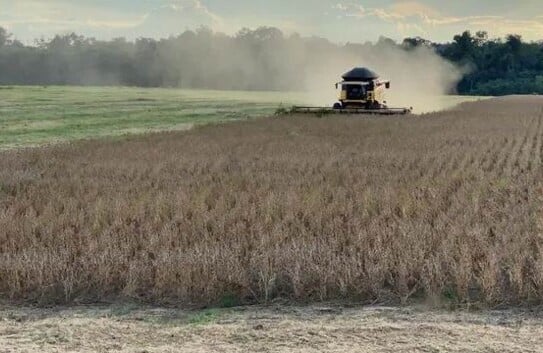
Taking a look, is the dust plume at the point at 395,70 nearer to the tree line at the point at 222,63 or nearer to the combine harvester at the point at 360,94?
the tree line at the point at 222,63

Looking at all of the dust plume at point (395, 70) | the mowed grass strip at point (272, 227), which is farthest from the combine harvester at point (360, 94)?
the dust plume at point (395, 70)

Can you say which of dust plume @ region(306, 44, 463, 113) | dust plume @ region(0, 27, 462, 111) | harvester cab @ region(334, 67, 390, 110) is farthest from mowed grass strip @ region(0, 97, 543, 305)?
dust plume @ region(0, 27, 462, 111)

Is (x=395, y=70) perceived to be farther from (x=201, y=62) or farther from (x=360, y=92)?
(x=360, y=92)

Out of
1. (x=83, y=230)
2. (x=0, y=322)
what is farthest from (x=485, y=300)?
(x=83, y=230)

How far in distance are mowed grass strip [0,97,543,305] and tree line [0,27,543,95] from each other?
84337 millimetres

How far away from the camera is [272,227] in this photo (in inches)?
342

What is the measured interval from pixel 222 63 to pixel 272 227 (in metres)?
106

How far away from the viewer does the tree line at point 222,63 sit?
10831cm

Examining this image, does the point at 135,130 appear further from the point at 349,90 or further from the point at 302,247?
the point at 302,247

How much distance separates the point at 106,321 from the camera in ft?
18.5

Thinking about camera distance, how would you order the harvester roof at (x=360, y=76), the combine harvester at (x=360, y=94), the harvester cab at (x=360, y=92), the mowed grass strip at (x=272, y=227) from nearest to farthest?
the mowed grass strip at (x=272, y=227) < the combine harvester at (x=360, y=94) < the harvester cab at (x=360, y=92) < the harvester roof at (x=360, y=76)

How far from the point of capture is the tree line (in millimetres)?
108312

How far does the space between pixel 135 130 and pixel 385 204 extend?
2187 centimetres

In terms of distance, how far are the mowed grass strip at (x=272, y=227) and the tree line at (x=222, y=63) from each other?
84.3 meters
